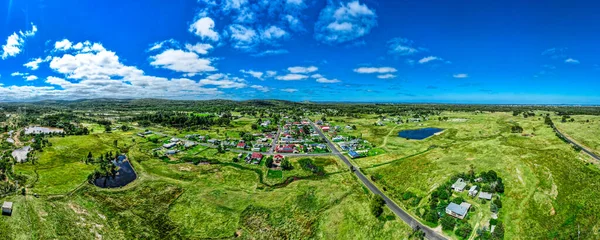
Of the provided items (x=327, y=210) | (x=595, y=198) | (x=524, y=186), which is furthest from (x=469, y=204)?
(x=327, y=210)

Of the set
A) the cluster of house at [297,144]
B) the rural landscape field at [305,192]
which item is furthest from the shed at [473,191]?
the cluster of house at [297,144]

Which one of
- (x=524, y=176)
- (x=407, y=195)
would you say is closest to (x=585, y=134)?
(x=524, y=176)

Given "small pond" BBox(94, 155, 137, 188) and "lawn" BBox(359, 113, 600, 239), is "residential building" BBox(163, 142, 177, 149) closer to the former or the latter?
"small pond" BBox(94, 155, 137, 188)

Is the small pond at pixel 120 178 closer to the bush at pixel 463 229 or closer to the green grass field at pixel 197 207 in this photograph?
the green grass field at pixel 197 207

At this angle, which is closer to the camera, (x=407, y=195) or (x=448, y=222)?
(x=448, y=222)

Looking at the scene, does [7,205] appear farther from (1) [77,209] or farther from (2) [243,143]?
(2) [243,143]

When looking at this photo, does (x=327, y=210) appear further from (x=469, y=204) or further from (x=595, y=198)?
(x=595, y=198)

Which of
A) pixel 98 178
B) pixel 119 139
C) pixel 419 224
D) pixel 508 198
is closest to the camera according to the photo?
pixel 419 224
